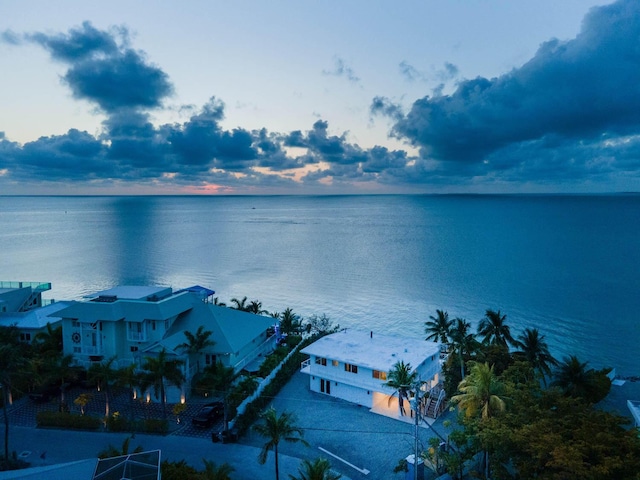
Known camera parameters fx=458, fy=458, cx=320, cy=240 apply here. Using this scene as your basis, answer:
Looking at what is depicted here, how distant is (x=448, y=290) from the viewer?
79.2 m

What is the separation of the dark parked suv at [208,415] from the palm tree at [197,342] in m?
4.77

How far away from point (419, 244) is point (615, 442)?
123945mm

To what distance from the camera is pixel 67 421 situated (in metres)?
29.5

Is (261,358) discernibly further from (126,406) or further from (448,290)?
(448,290)

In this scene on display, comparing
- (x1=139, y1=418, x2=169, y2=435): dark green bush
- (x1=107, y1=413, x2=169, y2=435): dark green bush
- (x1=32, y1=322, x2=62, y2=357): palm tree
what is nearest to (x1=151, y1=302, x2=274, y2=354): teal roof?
(x1=107, y1=413, x2=169, y2=435): dark green bush

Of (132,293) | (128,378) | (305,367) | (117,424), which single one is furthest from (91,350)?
(305,367)

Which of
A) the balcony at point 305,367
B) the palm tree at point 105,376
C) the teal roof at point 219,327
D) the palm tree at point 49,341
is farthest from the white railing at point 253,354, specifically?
the palm tree at point 49,341

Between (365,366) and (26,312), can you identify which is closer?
(365,366)

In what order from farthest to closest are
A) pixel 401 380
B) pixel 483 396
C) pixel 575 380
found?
pixel 575 380, pixel 401 380, pixel 483 396

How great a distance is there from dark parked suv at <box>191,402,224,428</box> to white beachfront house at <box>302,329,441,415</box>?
7647mm

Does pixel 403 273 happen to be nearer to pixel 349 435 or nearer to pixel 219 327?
pixel 219 327

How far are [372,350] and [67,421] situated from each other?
71.3 ft

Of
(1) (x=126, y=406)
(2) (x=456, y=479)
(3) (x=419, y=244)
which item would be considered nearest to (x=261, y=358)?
(1) (x=126, y=406)

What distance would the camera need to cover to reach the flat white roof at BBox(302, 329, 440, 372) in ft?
112
